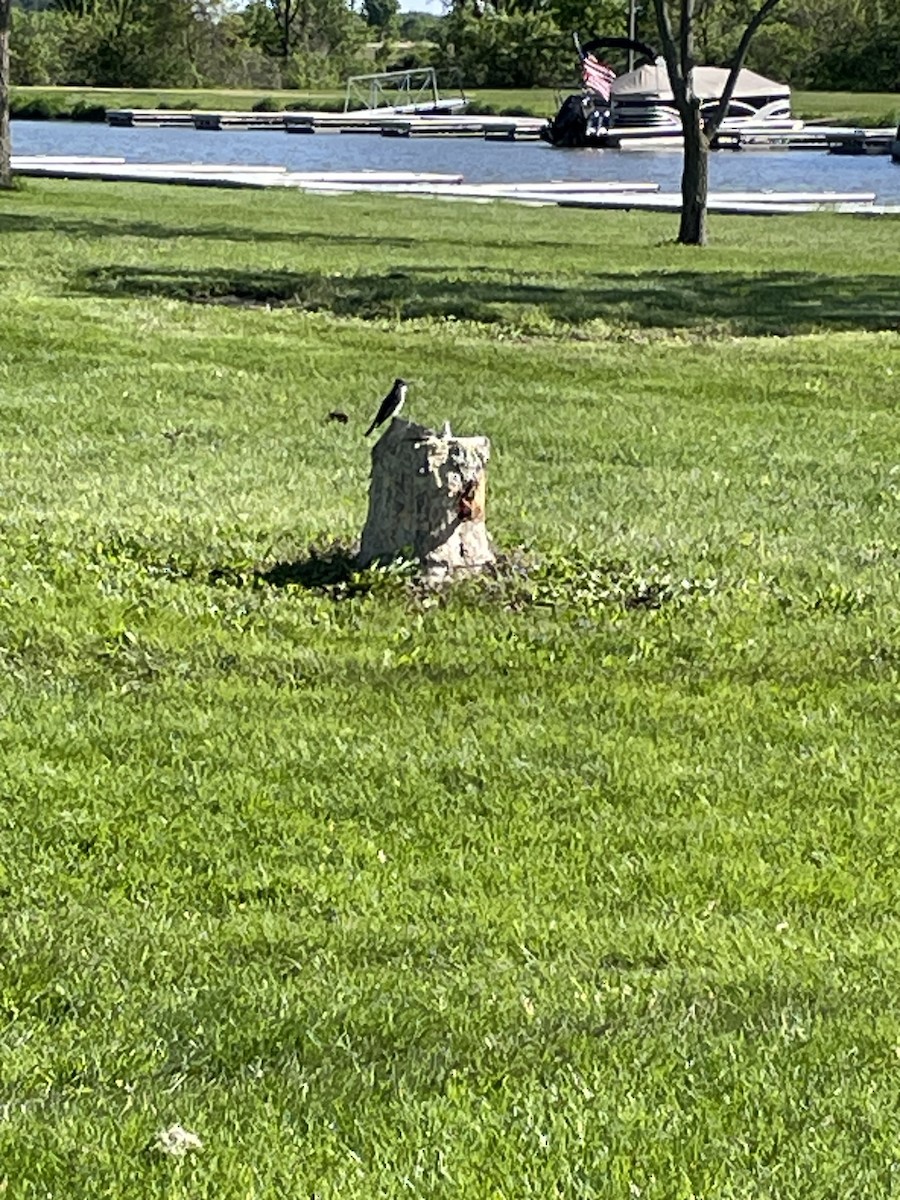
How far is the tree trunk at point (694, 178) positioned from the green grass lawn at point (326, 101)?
143 ft

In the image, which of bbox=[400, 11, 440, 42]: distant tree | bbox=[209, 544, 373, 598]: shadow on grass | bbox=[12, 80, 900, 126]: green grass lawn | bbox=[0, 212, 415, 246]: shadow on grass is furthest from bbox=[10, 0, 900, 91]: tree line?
bbox=[209, 544, 373, 598]: shadow on grass

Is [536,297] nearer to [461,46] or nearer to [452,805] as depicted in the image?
[452,805]

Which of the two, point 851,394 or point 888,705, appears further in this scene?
point 851,394

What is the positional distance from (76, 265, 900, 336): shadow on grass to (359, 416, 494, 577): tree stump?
25.9 ft

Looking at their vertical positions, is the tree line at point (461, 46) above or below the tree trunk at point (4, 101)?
above

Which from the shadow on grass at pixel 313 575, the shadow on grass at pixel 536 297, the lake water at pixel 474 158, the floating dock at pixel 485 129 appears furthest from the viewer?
the floating dock at pixel 485 129

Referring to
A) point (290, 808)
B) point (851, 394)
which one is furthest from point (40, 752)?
point (851, 394)

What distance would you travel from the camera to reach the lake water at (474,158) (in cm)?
4044

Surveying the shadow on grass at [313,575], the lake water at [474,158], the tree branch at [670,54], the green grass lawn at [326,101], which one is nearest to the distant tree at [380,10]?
the green grass lawn at [326,101]

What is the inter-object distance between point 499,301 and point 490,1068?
12.7m

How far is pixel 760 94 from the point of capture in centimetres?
6538

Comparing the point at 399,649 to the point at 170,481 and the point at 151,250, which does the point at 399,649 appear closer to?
the point at 170,481

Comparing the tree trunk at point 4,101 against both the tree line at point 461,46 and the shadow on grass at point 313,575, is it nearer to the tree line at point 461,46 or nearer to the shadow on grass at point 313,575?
the shadow on grass at point 313,575

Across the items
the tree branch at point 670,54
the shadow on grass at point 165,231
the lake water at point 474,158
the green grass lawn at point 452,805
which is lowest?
the green grass lawn at point 452,805
